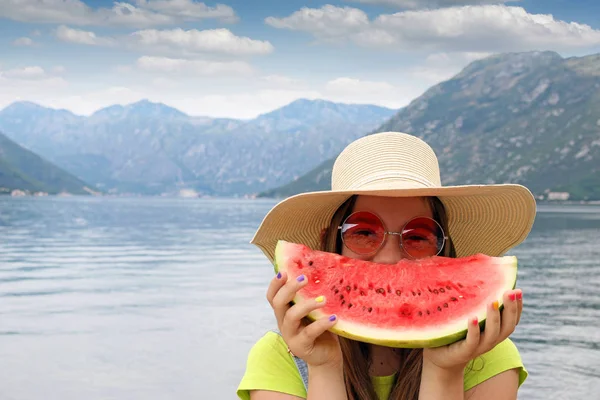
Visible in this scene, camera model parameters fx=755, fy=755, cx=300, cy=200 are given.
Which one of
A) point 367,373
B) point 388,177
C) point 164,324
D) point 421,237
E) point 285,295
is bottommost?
point 164,324

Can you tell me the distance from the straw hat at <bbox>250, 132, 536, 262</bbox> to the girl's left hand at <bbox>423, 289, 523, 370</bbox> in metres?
0.68

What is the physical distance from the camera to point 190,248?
5262 centimetres

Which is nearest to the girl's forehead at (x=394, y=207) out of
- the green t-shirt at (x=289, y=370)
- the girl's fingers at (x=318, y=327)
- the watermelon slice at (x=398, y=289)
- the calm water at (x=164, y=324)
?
→ the watermelon slice at (x=398, y=289)

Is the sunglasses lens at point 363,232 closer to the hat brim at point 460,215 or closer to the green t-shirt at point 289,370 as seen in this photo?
the hat brim at point 460,215

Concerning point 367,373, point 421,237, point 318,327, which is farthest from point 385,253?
point 318,327

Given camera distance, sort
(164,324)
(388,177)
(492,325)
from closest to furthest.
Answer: (492,325) → (388,177) → (164,324)

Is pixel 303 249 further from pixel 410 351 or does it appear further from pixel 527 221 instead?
pixel 527 221

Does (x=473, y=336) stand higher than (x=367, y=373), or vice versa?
(x=473, y=336)

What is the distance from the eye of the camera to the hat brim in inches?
118

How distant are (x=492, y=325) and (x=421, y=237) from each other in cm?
76

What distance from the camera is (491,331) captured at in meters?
2.22

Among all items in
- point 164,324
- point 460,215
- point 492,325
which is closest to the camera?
point 492,325

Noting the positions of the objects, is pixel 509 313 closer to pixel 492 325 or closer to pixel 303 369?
pixel 492 325

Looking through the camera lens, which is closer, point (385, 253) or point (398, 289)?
point (398, 289)
